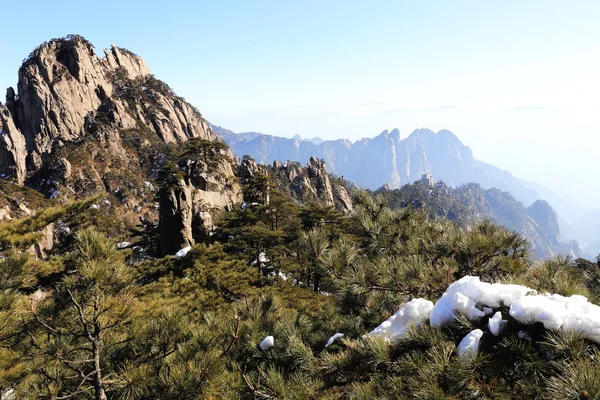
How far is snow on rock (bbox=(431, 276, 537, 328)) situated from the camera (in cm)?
222

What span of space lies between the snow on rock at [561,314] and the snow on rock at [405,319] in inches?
26.2

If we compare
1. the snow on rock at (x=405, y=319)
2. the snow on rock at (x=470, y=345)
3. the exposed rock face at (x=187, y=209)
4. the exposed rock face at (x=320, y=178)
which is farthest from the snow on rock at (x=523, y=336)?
the exposed rock face at (x=320, y=178)

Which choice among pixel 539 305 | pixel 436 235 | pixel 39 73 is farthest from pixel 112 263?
pixel 39 73

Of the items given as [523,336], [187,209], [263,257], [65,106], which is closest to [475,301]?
[523,336]

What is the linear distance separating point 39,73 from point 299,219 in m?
65.4

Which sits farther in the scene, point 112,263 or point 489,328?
point 112,263

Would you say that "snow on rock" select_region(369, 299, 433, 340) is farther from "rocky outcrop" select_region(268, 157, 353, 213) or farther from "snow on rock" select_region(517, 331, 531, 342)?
"rocky outcrop" select_region(268, 157, 353, 213)

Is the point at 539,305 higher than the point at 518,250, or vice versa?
the point at 539,305

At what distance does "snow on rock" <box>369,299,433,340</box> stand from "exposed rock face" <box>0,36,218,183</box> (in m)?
68.5

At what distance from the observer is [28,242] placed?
17.5 feet

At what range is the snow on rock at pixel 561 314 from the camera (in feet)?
5.83

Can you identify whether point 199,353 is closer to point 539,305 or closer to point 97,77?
point 539,305

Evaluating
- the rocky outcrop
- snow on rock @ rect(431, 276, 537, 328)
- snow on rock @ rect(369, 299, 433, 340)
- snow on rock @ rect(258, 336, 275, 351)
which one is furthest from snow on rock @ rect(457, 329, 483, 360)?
the rocky outcrop

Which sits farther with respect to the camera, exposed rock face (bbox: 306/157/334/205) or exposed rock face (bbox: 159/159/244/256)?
exposed rock face (bbox: 306/157/334/205)
